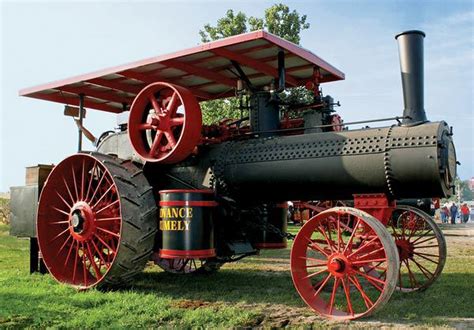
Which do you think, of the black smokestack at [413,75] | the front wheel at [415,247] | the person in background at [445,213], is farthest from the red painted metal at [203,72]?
the person in background at [445,213]

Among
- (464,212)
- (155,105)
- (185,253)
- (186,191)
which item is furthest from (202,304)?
(464,212)

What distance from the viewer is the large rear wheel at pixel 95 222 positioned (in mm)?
5043

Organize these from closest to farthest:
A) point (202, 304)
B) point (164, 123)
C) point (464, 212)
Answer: point (202, 304), point (164, 123), point (464, 212)

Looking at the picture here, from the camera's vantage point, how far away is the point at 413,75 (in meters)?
4.49

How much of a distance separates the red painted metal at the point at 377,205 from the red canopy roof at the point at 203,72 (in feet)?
5.31

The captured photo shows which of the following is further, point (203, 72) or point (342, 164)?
point (203, 72)

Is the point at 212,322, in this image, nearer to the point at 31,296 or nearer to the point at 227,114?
the point at 31,296

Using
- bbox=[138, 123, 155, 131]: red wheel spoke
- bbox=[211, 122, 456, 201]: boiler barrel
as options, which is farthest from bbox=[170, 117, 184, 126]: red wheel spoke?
bbox=[211, 122, 456, 201]: boiler barrel

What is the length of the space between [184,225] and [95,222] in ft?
3.52

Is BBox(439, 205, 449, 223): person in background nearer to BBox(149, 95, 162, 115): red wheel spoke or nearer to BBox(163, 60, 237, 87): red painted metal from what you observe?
BBox(163, 60, 237, 87): red painted metal

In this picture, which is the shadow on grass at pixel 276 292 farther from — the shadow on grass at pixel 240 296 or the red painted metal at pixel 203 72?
the red painted metal at pixel 203 72

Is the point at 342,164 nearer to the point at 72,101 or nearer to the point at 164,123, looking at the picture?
the point at 164,123

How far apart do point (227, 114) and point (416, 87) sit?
12.7 metres

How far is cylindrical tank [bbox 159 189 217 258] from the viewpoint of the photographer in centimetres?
502
